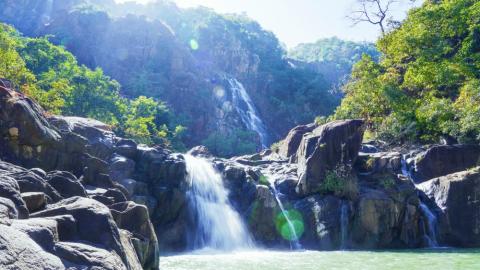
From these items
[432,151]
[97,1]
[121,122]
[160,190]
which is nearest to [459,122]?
[432,151]

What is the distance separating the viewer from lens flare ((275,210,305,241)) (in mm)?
20031

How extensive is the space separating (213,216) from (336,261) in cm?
704

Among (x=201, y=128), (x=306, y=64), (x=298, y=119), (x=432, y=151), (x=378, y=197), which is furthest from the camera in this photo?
(x=306, y=64)

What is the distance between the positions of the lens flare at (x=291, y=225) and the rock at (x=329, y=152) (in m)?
1.27

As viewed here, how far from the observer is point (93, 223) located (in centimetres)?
699

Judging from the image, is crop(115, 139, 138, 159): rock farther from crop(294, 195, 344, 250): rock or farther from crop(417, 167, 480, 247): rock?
crop(417, 167, 480, 247): rock

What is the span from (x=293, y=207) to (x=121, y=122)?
2284cm

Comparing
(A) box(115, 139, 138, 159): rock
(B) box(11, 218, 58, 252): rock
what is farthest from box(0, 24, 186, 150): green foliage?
(B) box(11, 218, 58, 252): rock

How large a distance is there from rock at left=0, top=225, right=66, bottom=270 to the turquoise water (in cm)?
747

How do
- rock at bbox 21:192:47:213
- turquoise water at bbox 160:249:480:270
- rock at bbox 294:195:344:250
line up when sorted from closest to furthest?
1. rock at bbox 21:192:47:213
2. turquoise water at bbox 160:249:480:270
3. rock at bbox 294:195:344:250

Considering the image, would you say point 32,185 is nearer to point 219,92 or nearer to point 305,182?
point 305,182

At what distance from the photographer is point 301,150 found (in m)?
23.8

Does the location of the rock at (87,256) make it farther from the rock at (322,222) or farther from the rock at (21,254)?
the rock at (322,222)

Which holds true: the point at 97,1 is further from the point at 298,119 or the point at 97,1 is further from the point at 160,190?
the point at 160,190
